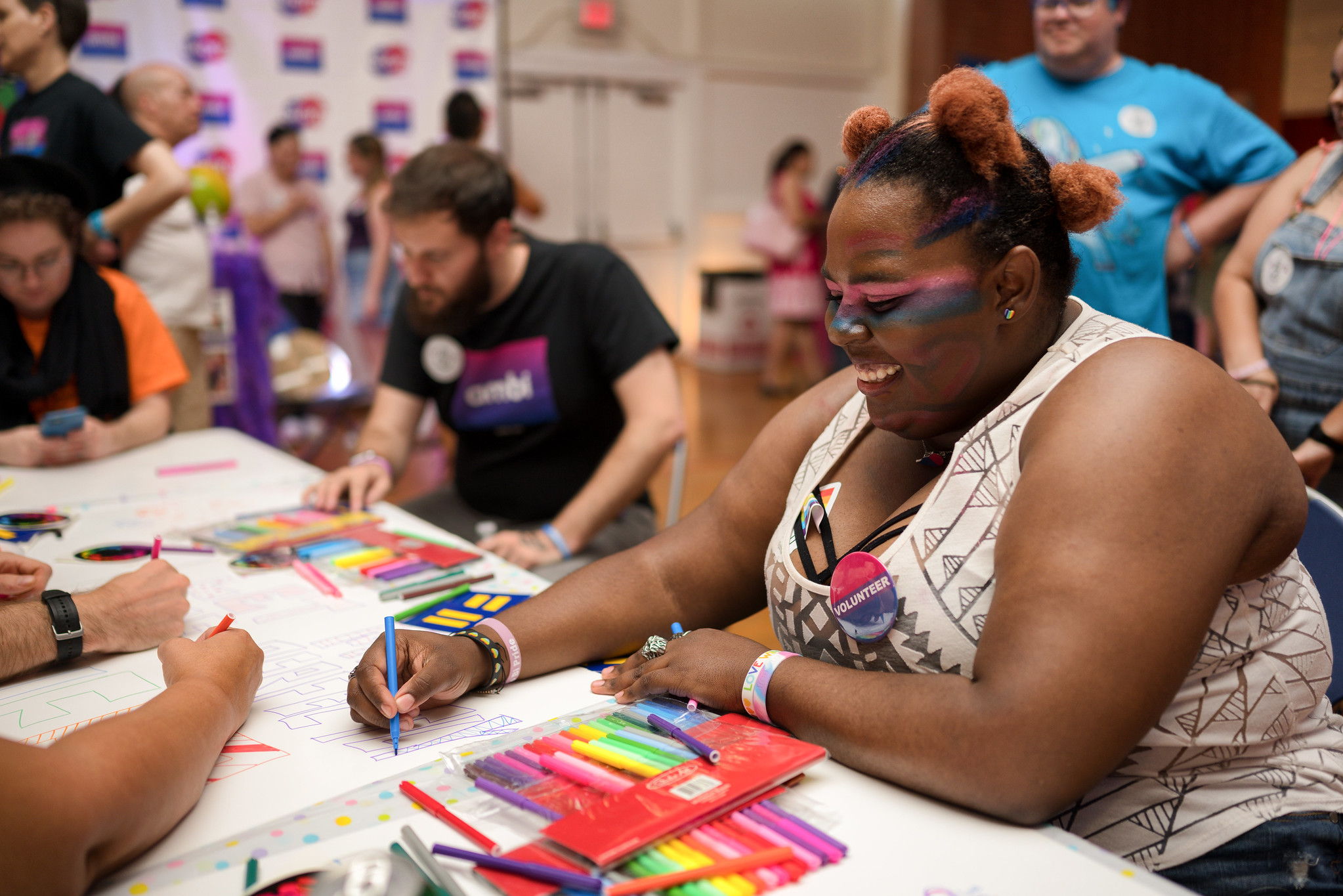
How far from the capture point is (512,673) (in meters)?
1.24

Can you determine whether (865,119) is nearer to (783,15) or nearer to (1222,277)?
(1222,277)

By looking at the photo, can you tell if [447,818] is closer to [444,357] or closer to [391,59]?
[444,357]

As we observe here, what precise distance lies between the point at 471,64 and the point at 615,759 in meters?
6.28

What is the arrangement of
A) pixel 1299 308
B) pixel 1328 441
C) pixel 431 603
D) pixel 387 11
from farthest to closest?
pixel 387 11 → pixel 1299 308 → pixel 1328 441 → pixel 431 603

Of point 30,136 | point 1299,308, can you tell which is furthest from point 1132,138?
point 30,136

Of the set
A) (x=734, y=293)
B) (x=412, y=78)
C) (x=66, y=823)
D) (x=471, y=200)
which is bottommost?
(x=734, y=293)

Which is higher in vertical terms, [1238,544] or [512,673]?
[1238,544]

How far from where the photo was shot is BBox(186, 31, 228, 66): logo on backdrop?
→ 18.9ft

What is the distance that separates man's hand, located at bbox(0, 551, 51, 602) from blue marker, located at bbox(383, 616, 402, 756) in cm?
66

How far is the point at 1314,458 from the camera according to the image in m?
1.96

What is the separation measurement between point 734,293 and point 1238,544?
789 cm

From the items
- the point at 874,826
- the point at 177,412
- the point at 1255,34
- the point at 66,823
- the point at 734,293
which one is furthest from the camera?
the point at 734,293

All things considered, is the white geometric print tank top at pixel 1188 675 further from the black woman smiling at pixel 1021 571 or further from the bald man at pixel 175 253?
the bald man at pixel 175 253

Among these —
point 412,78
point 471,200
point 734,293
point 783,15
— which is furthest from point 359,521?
point 783,15
